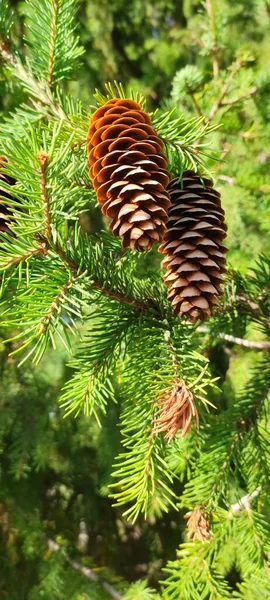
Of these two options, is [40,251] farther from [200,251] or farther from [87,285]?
[200,251]

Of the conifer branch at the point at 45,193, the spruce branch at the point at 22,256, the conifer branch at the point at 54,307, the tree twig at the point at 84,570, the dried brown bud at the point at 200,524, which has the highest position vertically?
the conifer branch at the point at 45,193

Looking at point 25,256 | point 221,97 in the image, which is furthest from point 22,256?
point 221,97

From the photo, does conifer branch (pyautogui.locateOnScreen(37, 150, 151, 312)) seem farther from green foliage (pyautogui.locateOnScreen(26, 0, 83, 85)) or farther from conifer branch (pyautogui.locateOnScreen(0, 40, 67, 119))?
green foliage (pyautogui.locateOnScreen(26, 0, 83, 85))

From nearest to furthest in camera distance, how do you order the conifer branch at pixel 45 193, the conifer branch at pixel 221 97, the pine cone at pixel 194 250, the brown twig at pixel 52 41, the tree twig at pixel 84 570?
the conifer branch at pixel 45 193 → the pine cone at pixel 194 250 → the brown twig at pixel 52 41 → the conifer branch at pixel 221 97 → the tree twig at pixel 84 570

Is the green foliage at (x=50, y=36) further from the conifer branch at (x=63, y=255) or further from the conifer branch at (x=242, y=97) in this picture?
the conifer branch at (x=242, y=97)

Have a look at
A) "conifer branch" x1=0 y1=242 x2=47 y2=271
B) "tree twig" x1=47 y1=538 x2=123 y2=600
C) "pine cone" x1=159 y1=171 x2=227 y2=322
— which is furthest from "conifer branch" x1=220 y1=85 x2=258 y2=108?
"tree twig" x1=47 y1=538 x2=123 y2=600

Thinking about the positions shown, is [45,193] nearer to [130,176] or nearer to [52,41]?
[130,176]

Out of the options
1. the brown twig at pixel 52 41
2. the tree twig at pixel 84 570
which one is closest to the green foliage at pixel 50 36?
the brown twig at pixel 52 41

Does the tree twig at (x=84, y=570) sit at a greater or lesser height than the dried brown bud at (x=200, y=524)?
lesser
